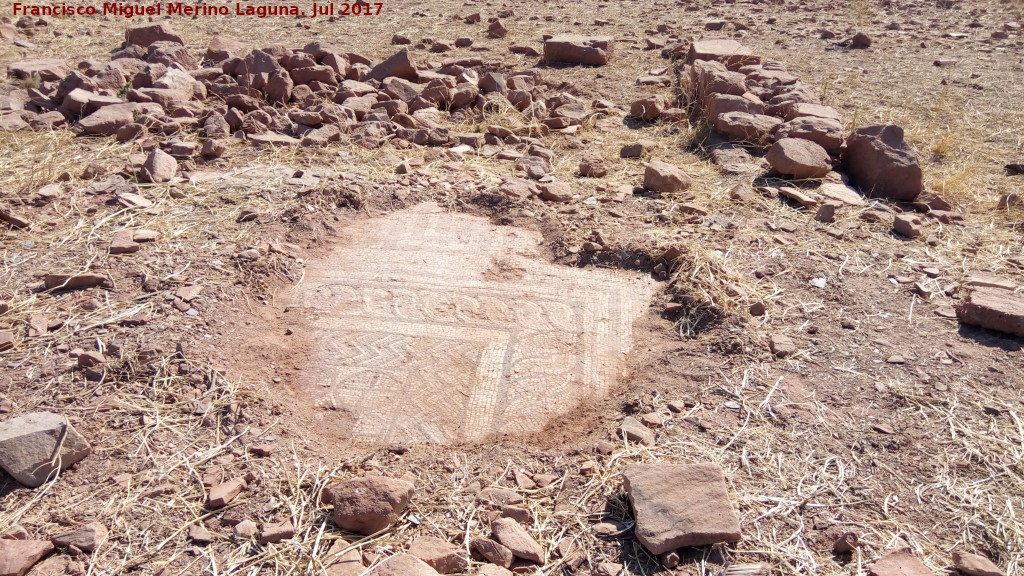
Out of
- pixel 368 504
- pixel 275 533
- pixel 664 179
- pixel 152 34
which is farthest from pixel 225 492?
pixel 152 34

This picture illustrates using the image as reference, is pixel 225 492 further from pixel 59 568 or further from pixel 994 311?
pixel 994 311

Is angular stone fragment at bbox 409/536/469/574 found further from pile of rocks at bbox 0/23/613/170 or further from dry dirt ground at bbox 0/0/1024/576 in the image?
pile of rocks at bbox 0/23/613/170

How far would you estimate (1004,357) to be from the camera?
148 inches

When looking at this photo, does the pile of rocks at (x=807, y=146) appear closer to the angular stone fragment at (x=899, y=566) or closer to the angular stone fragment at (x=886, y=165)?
the angular stone fragment at (x=886, y=165)

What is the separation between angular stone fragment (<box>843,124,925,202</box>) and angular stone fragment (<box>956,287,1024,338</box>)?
59.6 inches

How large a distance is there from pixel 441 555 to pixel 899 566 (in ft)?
5.24

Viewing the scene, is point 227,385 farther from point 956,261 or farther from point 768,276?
point 956,261

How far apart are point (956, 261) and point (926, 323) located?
0.88 metres

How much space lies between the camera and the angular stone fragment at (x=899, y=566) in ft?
8.50

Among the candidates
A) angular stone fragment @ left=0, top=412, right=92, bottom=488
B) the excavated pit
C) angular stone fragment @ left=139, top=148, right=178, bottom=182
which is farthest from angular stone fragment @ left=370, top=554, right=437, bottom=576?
angular stone fragment @ left=139, top=148, right=178, bottom=182

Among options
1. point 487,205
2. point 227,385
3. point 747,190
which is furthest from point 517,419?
point 747,190

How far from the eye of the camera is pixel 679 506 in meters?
2.75

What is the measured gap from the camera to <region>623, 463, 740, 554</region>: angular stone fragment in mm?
2672

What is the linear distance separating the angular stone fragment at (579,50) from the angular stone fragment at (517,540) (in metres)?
6.69
